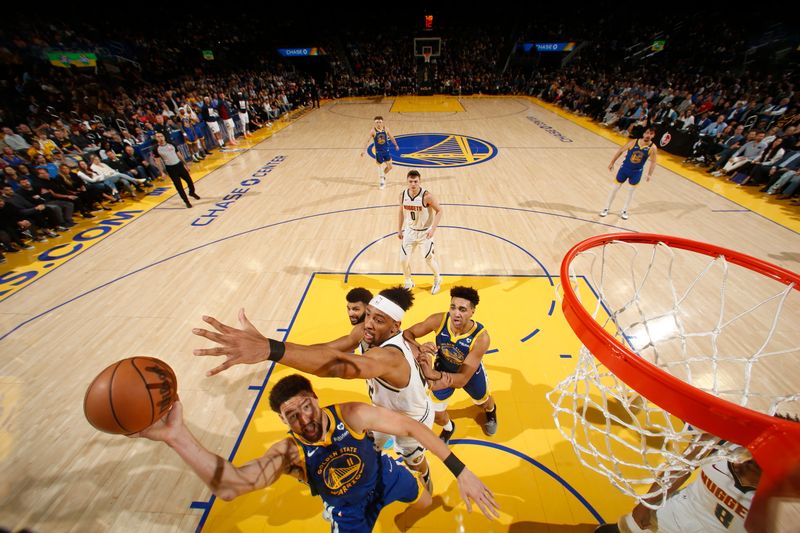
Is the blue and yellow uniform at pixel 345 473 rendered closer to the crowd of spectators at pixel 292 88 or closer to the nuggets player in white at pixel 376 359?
the nuggets player in white at pixel 376 359

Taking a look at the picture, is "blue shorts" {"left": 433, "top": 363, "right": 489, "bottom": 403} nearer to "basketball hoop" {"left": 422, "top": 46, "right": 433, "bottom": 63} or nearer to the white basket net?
the white basket net

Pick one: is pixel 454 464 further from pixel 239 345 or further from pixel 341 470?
pixel 239 345

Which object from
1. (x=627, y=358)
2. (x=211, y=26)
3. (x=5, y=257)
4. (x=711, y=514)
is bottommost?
(x=5, y=257)

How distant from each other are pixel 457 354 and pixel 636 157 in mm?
6433

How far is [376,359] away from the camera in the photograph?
221cm

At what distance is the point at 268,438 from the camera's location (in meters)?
3.51

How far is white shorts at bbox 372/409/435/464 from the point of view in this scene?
273 centimetres

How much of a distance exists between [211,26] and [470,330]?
3141 cm

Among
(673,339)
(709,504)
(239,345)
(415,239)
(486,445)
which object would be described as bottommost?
(486,445)

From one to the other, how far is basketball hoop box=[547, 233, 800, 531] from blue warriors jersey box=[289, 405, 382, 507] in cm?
130

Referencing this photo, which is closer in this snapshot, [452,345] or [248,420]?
[452,345]

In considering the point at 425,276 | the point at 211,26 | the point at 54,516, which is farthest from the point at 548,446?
the point at 211,26

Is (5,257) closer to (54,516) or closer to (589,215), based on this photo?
(54,516)

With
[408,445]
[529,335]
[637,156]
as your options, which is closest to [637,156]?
[637,156]
